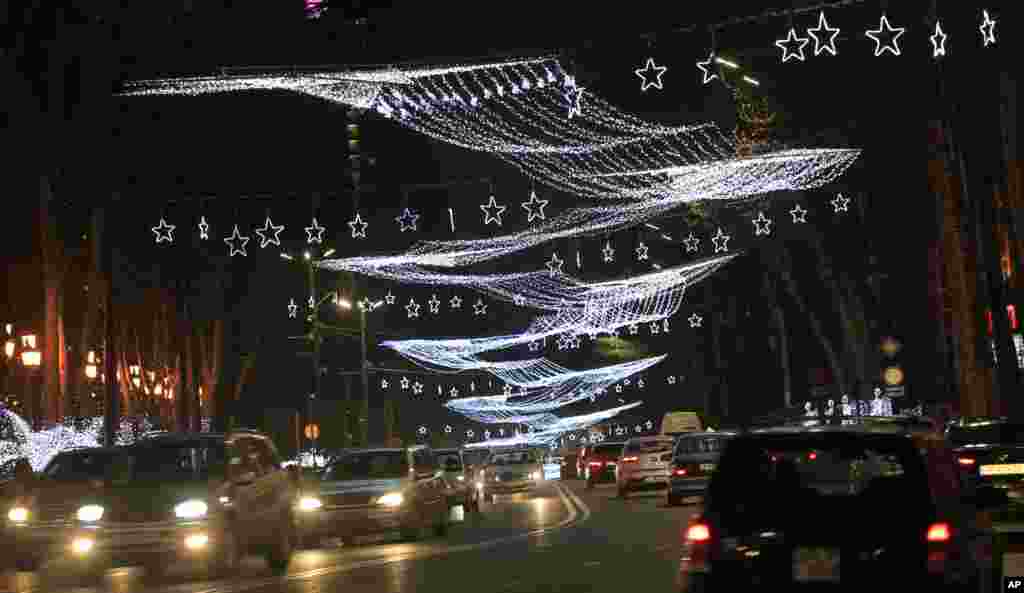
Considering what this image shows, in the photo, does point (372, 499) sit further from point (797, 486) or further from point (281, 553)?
point (797, 486)

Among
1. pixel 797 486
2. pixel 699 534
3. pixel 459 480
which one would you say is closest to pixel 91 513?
pixel 699 534

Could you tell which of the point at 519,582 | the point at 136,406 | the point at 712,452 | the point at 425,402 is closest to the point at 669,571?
the point at 519,582

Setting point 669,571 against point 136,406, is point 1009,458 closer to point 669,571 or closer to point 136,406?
point 669,571

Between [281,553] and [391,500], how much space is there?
6.32 m

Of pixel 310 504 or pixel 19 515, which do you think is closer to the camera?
pixel 19 515

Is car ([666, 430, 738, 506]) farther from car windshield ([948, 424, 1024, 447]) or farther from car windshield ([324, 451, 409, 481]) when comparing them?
car windshield ([948, 424, 1024, 447])

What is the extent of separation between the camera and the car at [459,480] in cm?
3579

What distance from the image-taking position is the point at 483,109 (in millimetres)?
26516

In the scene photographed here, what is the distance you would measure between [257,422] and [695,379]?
29955 millimetres

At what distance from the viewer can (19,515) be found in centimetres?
2061

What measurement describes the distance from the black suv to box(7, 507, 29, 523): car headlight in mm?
66

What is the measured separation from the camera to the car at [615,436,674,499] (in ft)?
143

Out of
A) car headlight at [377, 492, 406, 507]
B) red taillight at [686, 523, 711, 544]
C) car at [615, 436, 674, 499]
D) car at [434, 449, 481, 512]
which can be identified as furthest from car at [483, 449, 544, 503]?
red taillight at [686, 523, 711, 544]

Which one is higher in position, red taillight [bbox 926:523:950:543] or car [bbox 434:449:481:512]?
car [bbox 434:449:481:512]
